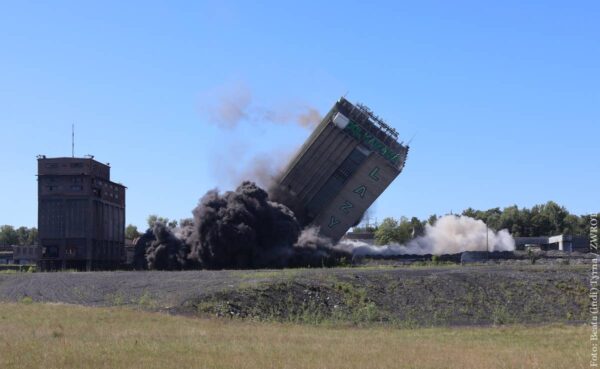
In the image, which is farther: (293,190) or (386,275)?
(293,190)

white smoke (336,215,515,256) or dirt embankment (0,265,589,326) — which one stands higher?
white smoke (336,215,515,256)

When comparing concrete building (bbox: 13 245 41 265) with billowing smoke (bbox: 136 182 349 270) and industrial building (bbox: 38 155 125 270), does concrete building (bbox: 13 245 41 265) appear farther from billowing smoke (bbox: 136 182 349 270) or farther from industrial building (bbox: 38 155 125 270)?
billowing smoke (bbox: 136 182 349 270)

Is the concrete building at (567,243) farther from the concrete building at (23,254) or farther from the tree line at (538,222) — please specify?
the concrete building at (23,254)

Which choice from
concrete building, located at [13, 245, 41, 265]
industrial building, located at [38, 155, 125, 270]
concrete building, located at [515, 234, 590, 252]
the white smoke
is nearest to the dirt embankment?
industrial building, located at [38, 155, 125, 270]

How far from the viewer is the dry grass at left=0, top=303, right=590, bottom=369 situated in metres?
18.3

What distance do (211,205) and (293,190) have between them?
6.22 meters

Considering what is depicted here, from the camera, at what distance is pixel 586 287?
1494 inches

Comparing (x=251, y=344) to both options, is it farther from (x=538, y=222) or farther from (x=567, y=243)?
(x=538, y=222)

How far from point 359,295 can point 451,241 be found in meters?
41.9

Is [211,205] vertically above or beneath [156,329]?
above

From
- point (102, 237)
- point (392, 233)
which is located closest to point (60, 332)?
point (102, 237)

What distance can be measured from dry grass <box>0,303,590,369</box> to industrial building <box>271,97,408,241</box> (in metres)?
29.5

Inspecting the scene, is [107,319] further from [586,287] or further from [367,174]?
[367,174]

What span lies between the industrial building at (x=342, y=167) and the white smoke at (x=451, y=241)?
23.3 feet
